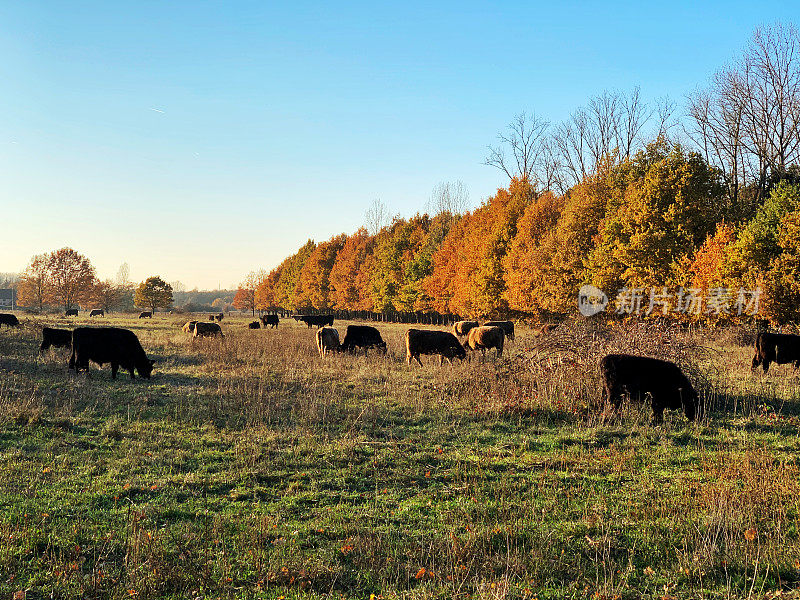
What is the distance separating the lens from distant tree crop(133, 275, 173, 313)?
9306 centimetres

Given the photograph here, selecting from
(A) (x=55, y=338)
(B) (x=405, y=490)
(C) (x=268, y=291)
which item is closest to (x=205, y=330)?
(A) (x=55, y=338)

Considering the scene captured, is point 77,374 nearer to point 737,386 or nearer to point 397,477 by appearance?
point 397,477

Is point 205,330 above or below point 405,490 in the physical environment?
above

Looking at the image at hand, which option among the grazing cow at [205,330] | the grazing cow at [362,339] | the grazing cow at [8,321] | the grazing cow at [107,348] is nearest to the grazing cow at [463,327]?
the grazing cow at [362,339]

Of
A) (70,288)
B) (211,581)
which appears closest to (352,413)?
(211,581)

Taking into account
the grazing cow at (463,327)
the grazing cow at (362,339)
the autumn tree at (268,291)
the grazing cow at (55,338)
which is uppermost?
the autumn tree at (268,291)

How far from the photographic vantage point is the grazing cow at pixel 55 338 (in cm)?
2362

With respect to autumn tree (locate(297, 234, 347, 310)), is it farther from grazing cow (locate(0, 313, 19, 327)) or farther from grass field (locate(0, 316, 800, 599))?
grass field (locate(0, 316, 800, 599))

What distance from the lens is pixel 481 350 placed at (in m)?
25.0

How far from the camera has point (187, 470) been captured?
812 centimetres

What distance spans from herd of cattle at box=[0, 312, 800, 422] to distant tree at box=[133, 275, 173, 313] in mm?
72928

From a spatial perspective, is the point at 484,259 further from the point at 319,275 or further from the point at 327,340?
the point at 319,275

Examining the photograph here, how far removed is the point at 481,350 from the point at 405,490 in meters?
18.0

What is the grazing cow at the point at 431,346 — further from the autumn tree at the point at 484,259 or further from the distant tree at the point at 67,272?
the distant tree at the point at 67,272
